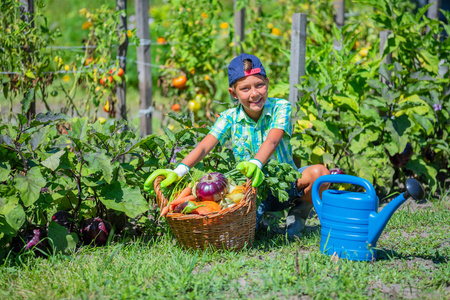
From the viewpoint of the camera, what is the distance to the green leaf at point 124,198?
245 cm

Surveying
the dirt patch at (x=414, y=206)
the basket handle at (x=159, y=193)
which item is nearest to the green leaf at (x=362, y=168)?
the dirt patch at (x=414, y=206)

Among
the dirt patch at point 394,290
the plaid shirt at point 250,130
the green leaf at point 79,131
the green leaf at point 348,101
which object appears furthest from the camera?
the green leaf at point 348,101

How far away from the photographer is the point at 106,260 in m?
2.25

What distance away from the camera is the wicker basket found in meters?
2.29

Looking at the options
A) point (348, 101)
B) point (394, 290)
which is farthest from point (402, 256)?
point (348, 101)

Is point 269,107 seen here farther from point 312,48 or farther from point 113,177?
point 312,48

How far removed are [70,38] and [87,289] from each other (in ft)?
28.5

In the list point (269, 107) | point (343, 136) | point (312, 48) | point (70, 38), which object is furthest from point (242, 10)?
point (70, 38)

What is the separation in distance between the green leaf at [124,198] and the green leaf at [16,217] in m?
0.39

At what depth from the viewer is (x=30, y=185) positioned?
2.25m

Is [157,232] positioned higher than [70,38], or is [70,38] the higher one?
[70,38]

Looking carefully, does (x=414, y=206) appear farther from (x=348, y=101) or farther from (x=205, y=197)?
(x=205, y=197)

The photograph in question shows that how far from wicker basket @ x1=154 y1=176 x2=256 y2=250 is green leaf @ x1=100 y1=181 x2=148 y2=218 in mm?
120

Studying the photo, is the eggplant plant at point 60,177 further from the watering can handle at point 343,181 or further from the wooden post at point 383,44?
the wooden post at point 383,44
